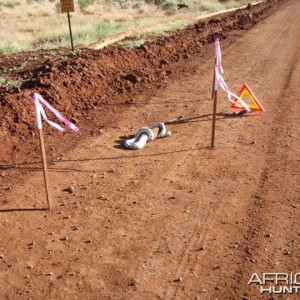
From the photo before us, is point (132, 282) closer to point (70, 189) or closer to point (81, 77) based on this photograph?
point (70, 189)

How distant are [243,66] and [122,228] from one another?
9.00 meters

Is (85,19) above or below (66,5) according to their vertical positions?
below

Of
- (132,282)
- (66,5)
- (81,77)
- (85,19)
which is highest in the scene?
(66,5)

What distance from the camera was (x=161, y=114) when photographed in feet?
30.8

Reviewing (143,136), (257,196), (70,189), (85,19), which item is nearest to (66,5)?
(143,136)

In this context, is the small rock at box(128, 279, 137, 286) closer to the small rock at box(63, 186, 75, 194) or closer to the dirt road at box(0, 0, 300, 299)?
the dirt road at box(0, 0, 300, 299)

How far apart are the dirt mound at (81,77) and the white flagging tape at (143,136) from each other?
1282 millimetres

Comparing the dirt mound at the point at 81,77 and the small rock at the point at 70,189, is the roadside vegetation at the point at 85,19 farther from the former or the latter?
the small rock at the point at 70,189

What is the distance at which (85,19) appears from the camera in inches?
1031

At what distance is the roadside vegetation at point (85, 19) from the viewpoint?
19.2m

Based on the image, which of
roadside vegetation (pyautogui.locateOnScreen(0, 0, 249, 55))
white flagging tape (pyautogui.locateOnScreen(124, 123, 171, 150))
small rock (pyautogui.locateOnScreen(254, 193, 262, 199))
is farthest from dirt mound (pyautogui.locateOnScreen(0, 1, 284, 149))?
small rock (pyautogui.locateOnScreen(254, 193, 262, 199))

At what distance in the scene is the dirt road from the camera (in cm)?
468

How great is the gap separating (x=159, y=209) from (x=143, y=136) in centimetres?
230

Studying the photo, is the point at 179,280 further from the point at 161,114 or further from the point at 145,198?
the point at 161,114
